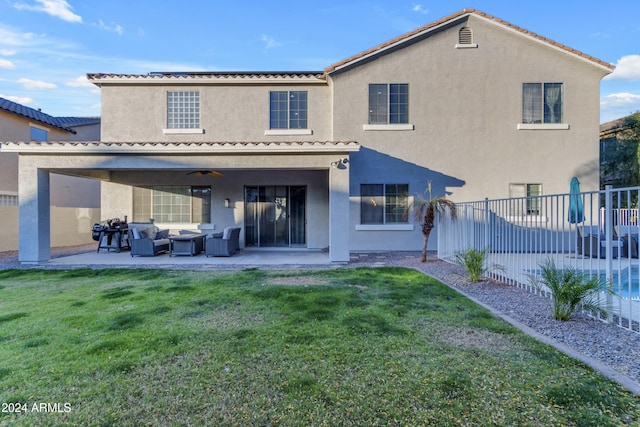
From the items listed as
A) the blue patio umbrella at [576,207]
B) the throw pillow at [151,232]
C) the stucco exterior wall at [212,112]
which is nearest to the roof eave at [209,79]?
the stucco exterior wall at [212,112]

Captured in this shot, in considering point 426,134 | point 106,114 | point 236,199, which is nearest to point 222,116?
point 236,199

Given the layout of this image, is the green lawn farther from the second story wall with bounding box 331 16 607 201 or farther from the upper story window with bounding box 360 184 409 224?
the second story wall with bounding box 331 16 607 201

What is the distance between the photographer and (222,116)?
1526 cm

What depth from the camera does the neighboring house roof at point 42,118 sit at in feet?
60.6

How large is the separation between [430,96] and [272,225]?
8.53 meters

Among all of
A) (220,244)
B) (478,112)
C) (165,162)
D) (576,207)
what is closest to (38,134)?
(165,162)

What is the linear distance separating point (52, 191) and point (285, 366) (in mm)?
21539

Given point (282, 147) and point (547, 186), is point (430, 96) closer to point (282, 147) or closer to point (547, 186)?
point (547, 186)

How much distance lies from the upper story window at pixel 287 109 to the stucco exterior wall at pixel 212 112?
20 centimetres

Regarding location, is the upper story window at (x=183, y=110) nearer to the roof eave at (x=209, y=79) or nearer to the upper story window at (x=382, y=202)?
the roof eave at (x=209, y=79)

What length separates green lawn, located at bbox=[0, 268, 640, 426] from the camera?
3027 millimetres

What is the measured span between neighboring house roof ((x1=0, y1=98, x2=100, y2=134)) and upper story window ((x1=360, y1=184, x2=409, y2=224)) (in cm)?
1820

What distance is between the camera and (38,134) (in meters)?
19.8

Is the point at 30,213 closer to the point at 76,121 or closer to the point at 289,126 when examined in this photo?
the point at 289,126
